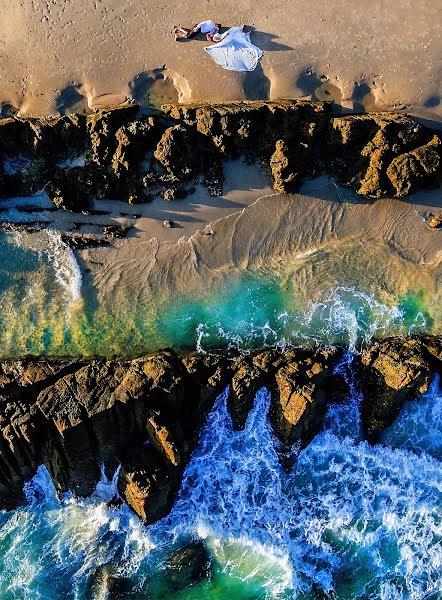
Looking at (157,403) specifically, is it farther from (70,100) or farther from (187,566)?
(70,100)

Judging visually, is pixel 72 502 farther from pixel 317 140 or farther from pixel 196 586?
pixel 317 140

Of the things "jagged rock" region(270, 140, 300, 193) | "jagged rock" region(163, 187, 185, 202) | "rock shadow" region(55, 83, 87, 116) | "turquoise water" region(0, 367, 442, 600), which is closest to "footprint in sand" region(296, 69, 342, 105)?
"jagged rock" region(270, 140, 300, 193)

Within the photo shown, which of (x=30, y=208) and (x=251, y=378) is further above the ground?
(x=30, y=208)

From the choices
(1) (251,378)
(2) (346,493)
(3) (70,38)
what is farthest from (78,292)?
(2) (346,493)

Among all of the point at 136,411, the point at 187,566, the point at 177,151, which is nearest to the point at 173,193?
the point at 177,151

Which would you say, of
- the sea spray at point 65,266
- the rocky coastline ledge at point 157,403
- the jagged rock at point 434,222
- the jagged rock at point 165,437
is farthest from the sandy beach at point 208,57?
the jagged rock at point 165,437

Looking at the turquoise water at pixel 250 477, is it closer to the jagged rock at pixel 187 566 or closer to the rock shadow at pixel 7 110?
the jagged rock at pixel 187 566

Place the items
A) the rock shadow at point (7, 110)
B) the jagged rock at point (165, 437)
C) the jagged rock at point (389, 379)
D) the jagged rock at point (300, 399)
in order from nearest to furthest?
the jagged rock at point (165, 437)
the jagged rock at point (300, 399)
the jagged rock at point (389, 379)
the rock shadow at point (7, 110)
